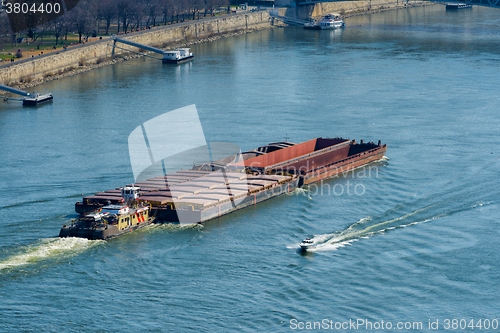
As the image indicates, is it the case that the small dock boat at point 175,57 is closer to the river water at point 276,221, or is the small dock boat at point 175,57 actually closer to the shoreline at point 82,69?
the shoreline at point 82,69

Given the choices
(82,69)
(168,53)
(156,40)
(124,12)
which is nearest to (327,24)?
(156,40)

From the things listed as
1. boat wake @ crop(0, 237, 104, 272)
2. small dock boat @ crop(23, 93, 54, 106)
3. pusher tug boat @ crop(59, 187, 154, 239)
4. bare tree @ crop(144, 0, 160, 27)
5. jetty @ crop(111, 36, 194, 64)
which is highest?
bare tree @ crop(144, 0, 160, 27)

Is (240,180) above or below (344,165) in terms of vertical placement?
above

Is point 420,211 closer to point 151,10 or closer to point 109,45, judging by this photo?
point 109,45

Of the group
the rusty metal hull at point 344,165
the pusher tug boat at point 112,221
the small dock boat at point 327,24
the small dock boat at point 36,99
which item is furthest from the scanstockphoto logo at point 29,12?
the pusher tug boat at point 112,221

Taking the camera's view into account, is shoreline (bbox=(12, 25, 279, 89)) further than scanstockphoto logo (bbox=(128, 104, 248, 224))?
Yes

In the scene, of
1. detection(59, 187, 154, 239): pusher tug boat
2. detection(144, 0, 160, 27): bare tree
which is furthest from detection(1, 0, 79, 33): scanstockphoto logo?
detection(59, 187, 154, 239): pusher tug boat

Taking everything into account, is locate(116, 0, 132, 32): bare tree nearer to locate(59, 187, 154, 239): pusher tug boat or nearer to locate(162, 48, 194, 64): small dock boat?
locate(162, 48, 194, 64): small dock boat

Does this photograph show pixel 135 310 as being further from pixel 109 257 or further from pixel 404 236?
pixel 404 236
